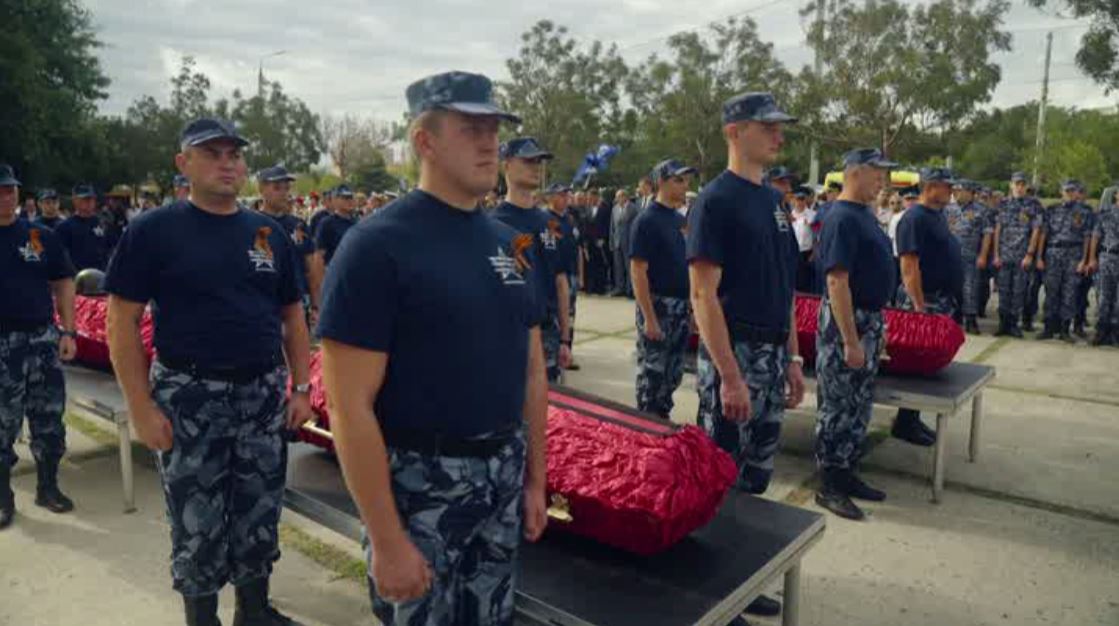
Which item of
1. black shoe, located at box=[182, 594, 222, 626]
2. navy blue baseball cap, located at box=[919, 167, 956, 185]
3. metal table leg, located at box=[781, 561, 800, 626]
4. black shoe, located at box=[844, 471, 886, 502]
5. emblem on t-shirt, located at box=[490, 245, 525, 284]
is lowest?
black shoe, located at box=[844, 471, 886, 502]

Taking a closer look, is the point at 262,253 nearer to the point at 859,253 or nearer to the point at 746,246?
the point at 746,246

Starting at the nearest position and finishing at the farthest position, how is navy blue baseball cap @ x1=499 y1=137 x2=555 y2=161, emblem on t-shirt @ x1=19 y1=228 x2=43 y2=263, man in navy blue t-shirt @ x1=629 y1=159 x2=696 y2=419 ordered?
emblem on t-shirt @ x1=19 y1=228 x2=43 y2=263 → navy blue baseball cap @ x1=499 y1=137 x2=555 y2=161 → man in navy blue t-shirt @ x1=629 y1=159 x2=696 y2=419

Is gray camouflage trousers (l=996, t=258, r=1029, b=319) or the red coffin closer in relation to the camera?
the red coffin

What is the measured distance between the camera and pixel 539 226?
217 inches

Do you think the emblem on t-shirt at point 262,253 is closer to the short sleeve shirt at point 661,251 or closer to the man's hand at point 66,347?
the man's hand at point 66,347

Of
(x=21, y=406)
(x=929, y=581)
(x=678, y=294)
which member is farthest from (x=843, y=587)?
(x=21, y=406)

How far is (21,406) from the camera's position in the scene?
480cm

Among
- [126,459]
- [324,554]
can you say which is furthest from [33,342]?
[324,554]

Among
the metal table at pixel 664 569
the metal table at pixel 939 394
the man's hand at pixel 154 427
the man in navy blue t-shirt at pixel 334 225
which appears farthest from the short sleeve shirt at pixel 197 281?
the man in navy blue t-shirt at pixel 334 225

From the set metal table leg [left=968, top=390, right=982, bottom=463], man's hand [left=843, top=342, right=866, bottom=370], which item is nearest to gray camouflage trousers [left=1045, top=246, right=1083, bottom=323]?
metal table leg [left=968, top=390, right=982, bottom=463]

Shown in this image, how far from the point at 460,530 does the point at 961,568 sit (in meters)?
3.35

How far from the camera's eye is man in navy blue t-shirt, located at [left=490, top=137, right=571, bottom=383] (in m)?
5.34

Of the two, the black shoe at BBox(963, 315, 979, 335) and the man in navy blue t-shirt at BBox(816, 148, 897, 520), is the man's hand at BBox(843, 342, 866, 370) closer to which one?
the man in navy blue t-shirt at BBox(816, 148, 897, 520)

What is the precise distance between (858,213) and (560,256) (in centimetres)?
219
